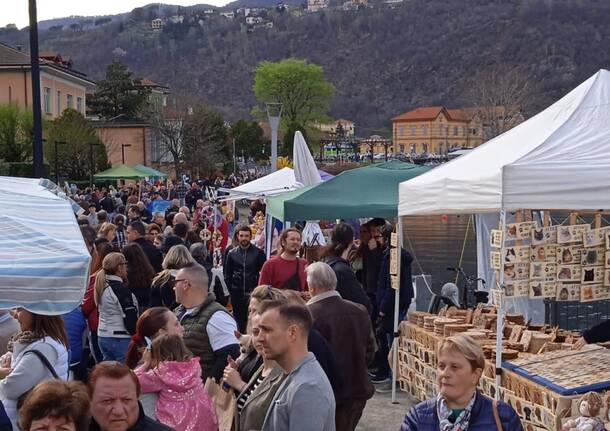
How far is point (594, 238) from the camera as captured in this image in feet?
23.0

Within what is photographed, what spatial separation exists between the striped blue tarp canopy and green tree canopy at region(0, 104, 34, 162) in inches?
1425

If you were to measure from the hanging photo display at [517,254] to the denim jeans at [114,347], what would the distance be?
3.34m

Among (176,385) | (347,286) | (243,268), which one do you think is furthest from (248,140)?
(176,385)

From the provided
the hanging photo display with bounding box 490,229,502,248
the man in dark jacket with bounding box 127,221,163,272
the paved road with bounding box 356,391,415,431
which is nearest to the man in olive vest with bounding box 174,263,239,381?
the hanging photo display with bounding box 490,229,502,248

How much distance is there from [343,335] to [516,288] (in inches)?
68.1

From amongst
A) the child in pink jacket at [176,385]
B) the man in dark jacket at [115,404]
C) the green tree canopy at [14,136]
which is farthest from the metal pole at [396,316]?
the green tree canopy at [14,136]

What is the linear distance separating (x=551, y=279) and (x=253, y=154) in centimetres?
8341

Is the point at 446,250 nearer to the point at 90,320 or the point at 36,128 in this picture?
the point at 36,128

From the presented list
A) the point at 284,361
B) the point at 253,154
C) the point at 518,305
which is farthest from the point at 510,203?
the point at 253,154

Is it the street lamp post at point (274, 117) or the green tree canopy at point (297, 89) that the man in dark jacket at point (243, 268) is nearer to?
the street lamp post at point (274, 117)

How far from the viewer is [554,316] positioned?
978 centimetres

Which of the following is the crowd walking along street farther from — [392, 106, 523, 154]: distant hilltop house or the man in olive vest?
[392, 106, 523, 154]: distant hilltop house

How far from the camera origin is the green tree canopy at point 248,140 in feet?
283

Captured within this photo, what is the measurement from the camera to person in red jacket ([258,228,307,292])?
8.52 meters
